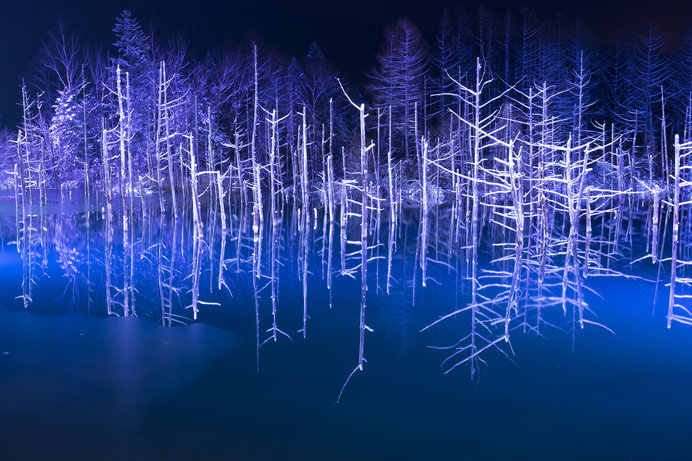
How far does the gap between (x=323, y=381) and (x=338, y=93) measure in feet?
131

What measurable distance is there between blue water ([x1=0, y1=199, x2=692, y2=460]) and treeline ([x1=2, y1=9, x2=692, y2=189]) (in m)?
26.0

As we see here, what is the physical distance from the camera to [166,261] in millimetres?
13961

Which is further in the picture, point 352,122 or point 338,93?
point 352,122

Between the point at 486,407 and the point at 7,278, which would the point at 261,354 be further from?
the point at 7,278

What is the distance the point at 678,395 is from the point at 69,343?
301 inches

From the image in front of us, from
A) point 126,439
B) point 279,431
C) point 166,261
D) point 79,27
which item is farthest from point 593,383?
point 79,27

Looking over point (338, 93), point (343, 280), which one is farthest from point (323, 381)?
point (338, 93)

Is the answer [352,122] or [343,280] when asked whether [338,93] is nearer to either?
[352,122]

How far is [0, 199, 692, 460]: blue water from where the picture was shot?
524 centimetres

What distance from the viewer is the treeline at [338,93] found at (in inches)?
1449

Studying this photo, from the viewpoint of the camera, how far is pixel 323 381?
6652mm

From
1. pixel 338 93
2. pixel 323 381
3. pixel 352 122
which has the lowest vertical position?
pixel 323 381

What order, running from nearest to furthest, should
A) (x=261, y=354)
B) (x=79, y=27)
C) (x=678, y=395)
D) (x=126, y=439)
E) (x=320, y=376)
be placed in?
(x=126, y=439) → (x=678, y=395) → (x=320, y=376) → (x=261, y=354) → (x=79, y=27)

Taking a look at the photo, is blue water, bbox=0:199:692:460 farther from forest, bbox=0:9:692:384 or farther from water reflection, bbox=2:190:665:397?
forest, bbox=0:9:692:384
